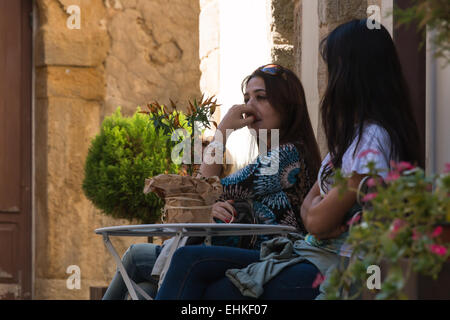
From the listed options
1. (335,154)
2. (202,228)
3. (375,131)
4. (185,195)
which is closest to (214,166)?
(185,195)

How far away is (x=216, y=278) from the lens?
242cm

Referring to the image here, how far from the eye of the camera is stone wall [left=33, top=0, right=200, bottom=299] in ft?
25.9

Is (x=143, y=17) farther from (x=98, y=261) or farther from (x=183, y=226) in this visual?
(x=183, y=226)

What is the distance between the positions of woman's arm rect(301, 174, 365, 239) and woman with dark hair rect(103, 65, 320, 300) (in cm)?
81

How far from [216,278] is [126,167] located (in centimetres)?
318

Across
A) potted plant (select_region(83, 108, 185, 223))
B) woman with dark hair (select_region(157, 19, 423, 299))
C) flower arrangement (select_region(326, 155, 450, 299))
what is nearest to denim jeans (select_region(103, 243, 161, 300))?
woman with dark hair (select_region(157, 19, 423, 299))

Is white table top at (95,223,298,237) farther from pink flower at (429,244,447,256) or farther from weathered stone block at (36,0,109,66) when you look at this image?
weathered stone block at (36,0,109,66)

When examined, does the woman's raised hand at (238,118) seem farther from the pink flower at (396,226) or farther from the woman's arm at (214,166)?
the pink flower at (396,226)

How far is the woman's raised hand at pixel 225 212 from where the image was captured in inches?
124

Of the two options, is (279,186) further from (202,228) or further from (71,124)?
(71,124)

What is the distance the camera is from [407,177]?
4.38 ft

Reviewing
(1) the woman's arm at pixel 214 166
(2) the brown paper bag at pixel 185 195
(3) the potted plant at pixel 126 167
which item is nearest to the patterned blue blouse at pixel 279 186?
(2) the brown paper bag at pixel 185 195
